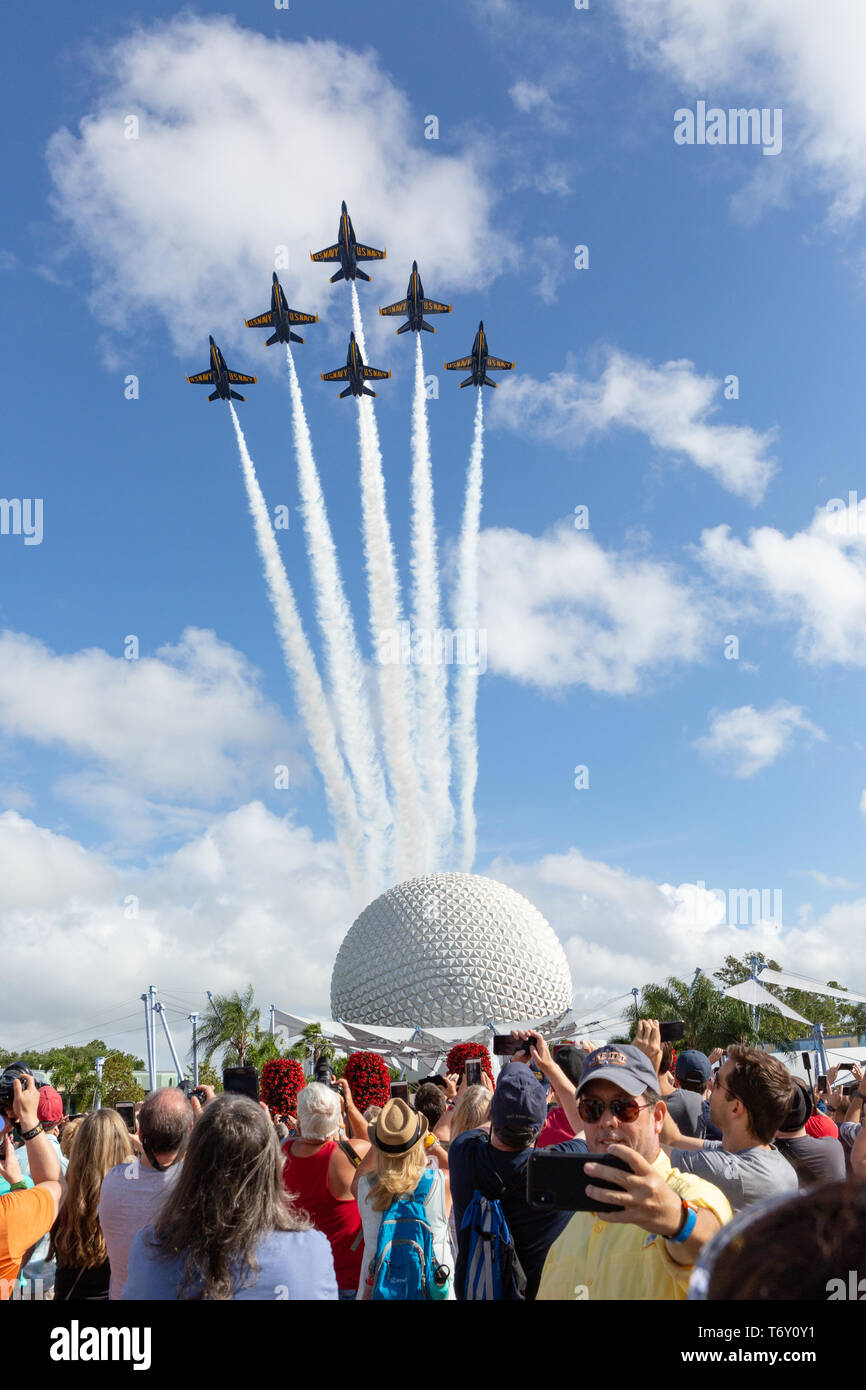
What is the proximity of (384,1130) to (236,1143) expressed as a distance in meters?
1.06

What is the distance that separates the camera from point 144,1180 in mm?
4121

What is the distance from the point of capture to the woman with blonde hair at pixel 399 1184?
4.07 meters

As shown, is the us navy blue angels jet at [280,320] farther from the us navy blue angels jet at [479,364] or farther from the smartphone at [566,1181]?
the smartphone at [566,1181]

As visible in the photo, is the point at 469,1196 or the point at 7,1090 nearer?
the point at 469,1196

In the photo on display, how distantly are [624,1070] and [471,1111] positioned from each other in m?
2.45

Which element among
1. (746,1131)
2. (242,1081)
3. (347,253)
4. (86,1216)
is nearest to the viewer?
(746,1131)

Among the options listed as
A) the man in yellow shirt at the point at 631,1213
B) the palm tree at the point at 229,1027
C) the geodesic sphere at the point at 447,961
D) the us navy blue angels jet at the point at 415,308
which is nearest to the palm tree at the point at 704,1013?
the geodesic sphere at the point at 447,961

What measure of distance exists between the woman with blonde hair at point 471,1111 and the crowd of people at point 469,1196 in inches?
0.5

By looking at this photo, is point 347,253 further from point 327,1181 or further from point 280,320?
point 327,1181

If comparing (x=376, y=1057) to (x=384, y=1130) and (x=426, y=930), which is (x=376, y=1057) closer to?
(x=384, y=1130)

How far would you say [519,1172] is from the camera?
4.11 m

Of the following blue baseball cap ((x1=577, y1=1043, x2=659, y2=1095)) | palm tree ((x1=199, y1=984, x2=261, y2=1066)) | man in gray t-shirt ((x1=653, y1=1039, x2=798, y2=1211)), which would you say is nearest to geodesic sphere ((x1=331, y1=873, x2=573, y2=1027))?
palm tree ((x1=199, y1=984, x2=261, y2=1066))

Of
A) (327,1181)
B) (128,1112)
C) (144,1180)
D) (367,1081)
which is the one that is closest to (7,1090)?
(144,1180)
